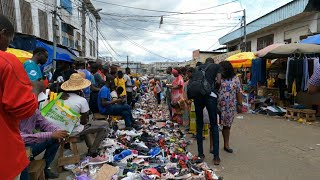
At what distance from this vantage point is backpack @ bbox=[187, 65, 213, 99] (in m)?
5.17

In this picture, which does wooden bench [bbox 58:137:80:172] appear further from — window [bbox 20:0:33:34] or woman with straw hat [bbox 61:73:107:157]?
window [bbox 20:0:33:34]

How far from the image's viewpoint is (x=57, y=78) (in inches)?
261

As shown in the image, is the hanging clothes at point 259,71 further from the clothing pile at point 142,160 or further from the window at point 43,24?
the window at point 43,24

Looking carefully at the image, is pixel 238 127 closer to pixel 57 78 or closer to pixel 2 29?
pixel 57 78

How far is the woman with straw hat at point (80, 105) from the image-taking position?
4.56 m

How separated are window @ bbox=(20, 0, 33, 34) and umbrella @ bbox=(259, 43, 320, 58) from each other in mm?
11589

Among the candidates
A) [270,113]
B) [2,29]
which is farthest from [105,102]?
[270,113]

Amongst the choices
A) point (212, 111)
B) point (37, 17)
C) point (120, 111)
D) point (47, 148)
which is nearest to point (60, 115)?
point (47, 148)

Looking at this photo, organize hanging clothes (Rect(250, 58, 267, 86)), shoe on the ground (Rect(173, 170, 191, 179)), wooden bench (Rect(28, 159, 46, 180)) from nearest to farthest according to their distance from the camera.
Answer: wooden bench (Rect(28, 159, 46, 180))
shoe on the ground (Rect(173, 170, 191, 179))
hanging clothes (Rect(250, 58, 267, 86))

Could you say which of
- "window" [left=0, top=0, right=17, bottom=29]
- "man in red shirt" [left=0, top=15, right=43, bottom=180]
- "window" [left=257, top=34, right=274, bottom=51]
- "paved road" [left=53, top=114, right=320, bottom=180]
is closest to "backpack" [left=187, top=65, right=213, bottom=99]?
"paved road" [left=53, top=114, right=320, bottom=180]

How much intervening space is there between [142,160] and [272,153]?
8.87 feet

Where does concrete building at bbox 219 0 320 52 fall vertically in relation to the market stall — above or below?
above

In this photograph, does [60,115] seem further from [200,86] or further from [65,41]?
[65,41]

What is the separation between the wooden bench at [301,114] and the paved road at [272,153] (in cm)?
67
